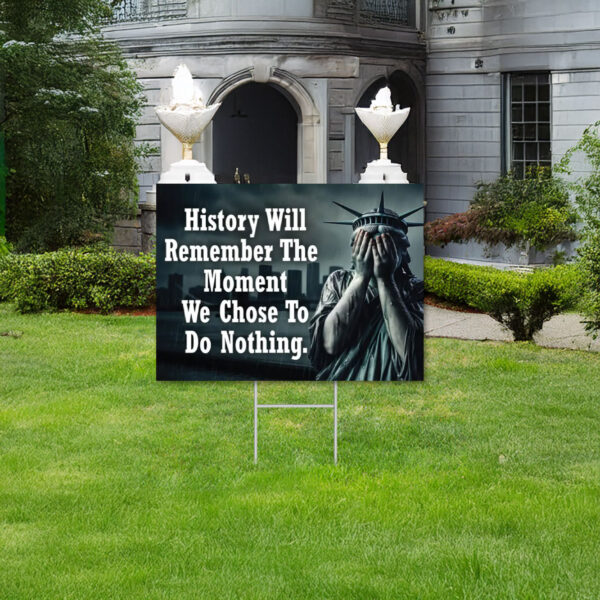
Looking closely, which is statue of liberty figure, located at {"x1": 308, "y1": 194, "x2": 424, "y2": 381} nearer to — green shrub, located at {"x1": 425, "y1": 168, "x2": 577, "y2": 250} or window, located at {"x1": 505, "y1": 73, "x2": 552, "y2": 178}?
green shrub, located at {"x1": 425, "y1": 168, "x2": 577, "y2": 250}

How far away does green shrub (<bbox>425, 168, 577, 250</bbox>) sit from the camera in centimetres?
2114

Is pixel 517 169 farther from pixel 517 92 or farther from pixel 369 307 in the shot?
pixel 369 307

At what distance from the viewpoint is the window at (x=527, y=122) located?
912 inches

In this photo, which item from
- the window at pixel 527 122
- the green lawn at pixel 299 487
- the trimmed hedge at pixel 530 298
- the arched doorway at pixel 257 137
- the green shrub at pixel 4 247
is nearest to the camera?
the green lawn at pixel 299 487

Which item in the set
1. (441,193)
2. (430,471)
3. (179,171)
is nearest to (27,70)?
(179,171)

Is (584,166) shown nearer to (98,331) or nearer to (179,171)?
(179,171)

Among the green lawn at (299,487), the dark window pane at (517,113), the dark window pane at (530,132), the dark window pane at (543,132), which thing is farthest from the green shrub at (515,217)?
the green lawn at (299,487)

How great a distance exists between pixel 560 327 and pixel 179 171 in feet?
18.8

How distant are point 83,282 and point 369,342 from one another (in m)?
8.59

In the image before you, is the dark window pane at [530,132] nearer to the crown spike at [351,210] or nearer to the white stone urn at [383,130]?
the white stone urn at [383,130]

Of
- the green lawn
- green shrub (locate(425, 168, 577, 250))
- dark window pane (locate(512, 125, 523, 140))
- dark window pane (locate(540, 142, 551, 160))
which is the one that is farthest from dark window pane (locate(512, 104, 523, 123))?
the green lawn

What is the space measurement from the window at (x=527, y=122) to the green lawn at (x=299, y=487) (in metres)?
11.0

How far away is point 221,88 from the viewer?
23.1 metres

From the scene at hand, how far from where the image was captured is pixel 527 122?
76.9 feet
